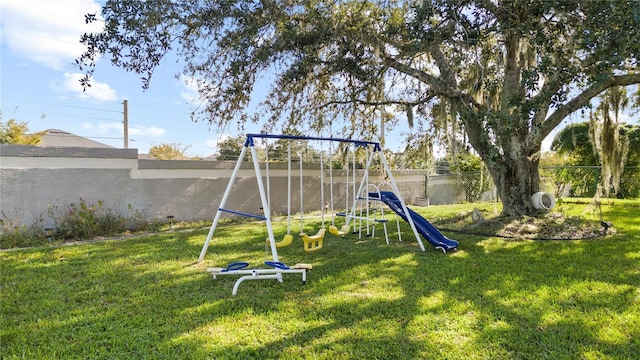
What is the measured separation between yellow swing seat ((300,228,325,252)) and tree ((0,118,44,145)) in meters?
7.11

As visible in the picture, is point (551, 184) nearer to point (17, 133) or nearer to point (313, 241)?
point (313, 241)

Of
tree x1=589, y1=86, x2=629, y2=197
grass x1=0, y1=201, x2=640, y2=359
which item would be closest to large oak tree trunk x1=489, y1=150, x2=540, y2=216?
tree x1=589, y1=86, x2=629, y2=197

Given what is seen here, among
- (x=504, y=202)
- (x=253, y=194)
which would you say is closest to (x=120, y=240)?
(x=253, y=194)

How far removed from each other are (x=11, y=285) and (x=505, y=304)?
455 centimetres

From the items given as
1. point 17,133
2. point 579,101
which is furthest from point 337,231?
point 17,133

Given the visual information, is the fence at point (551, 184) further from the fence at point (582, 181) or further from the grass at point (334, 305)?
the grass at point (334, 305)

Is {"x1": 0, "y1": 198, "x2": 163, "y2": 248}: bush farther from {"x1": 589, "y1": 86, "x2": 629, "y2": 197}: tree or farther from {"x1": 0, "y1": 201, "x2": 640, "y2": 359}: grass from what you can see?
{"x1": 589, "y1": 86, "x2": 629, "y2": 197}: tree

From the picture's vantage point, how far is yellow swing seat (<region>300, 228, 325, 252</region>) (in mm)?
4895

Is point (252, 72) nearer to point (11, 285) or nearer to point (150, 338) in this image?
point (11, 285)

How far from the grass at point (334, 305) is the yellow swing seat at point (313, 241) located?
4.7 inches

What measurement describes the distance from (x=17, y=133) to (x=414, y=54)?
8.76 m

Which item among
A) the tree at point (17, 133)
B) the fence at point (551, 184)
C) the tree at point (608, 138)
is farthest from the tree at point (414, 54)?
the fence at point (551, 184)

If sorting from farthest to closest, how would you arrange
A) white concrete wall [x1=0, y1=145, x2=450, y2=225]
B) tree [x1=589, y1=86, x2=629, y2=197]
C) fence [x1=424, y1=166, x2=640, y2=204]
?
1. fence [x1=424, y1=166, x2=640, y2=204]
2. tree [x1=589, y1=86, x2=629, y2=197]
3. white concrete wall [x1=0, y1=145, x2=450, y2=225]

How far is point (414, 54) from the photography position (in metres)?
5.02
